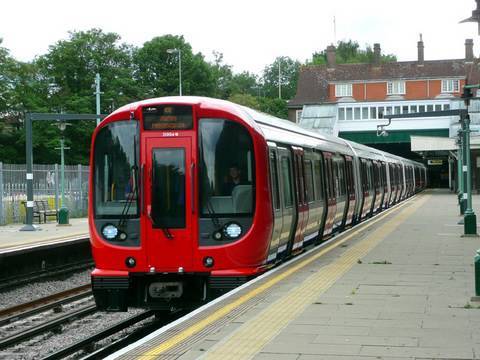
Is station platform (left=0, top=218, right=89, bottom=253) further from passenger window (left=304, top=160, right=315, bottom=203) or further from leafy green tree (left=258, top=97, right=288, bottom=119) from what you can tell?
leafy green tree (left=258, top=97, right=288, bottom=119)

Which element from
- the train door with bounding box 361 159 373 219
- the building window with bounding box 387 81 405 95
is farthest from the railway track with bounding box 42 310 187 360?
the building window with bounding box 387 81 405 95

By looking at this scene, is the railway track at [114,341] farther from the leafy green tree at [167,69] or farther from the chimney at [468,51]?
the chimney at [468,51]

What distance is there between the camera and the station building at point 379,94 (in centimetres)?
6888

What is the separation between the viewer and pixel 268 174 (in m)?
11.0

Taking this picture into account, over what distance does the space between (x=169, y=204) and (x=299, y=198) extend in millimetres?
3939

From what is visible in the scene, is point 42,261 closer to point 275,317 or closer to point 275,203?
point 275,203

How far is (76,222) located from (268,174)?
1999 cm

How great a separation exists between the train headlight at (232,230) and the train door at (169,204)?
0.43 m

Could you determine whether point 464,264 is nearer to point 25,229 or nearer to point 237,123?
point 237,123

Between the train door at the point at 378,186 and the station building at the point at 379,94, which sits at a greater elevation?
the station building at the point at 379,94

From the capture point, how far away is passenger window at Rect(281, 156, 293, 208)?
12.5 meters

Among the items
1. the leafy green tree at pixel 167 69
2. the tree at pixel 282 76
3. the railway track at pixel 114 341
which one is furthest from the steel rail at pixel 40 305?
the tree at pixel 282 76

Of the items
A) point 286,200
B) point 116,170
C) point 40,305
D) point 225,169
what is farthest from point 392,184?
point 116,170

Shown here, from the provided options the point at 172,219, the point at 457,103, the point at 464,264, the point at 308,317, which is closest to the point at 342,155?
the point at 464,264
